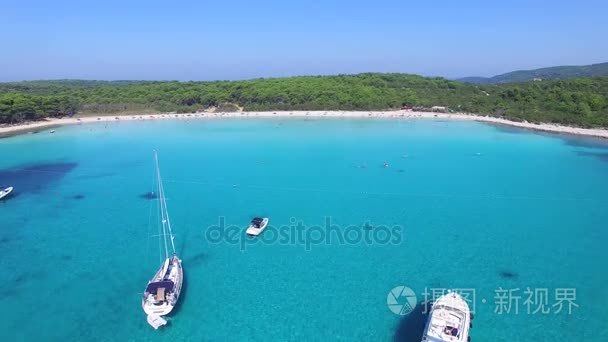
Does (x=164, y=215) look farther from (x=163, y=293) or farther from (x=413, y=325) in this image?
(x=413, y=325)

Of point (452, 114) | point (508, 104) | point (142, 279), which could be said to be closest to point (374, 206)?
point (142, 279)

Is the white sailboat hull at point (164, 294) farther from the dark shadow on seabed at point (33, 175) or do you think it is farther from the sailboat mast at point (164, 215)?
the dark shadow on seabed at point (33, 175)

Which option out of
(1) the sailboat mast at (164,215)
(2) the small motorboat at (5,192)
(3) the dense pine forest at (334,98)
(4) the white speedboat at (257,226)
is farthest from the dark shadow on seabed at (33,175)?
(3) the dense pine forest at (334,98)

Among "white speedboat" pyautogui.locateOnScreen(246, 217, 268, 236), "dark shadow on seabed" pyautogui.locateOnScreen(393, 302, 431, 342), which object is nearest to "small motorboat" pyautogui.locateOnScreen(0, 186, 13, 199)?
"white speedboat" pyautogui.locateOnScreen(246, 217, 268, 236)

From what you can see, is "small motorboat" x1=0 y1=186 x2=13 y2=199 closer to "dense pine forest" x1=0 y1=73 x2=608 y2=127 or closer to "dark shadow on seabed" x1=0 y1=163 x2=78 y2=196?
"dark shadow on seabed" x1=0 y1=163 x2=78 y2=196

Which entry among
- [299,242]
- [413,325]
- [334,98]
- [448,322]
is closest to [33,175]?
[299,242]

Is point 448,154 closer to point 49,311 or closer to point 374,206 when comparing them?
point 374,206
